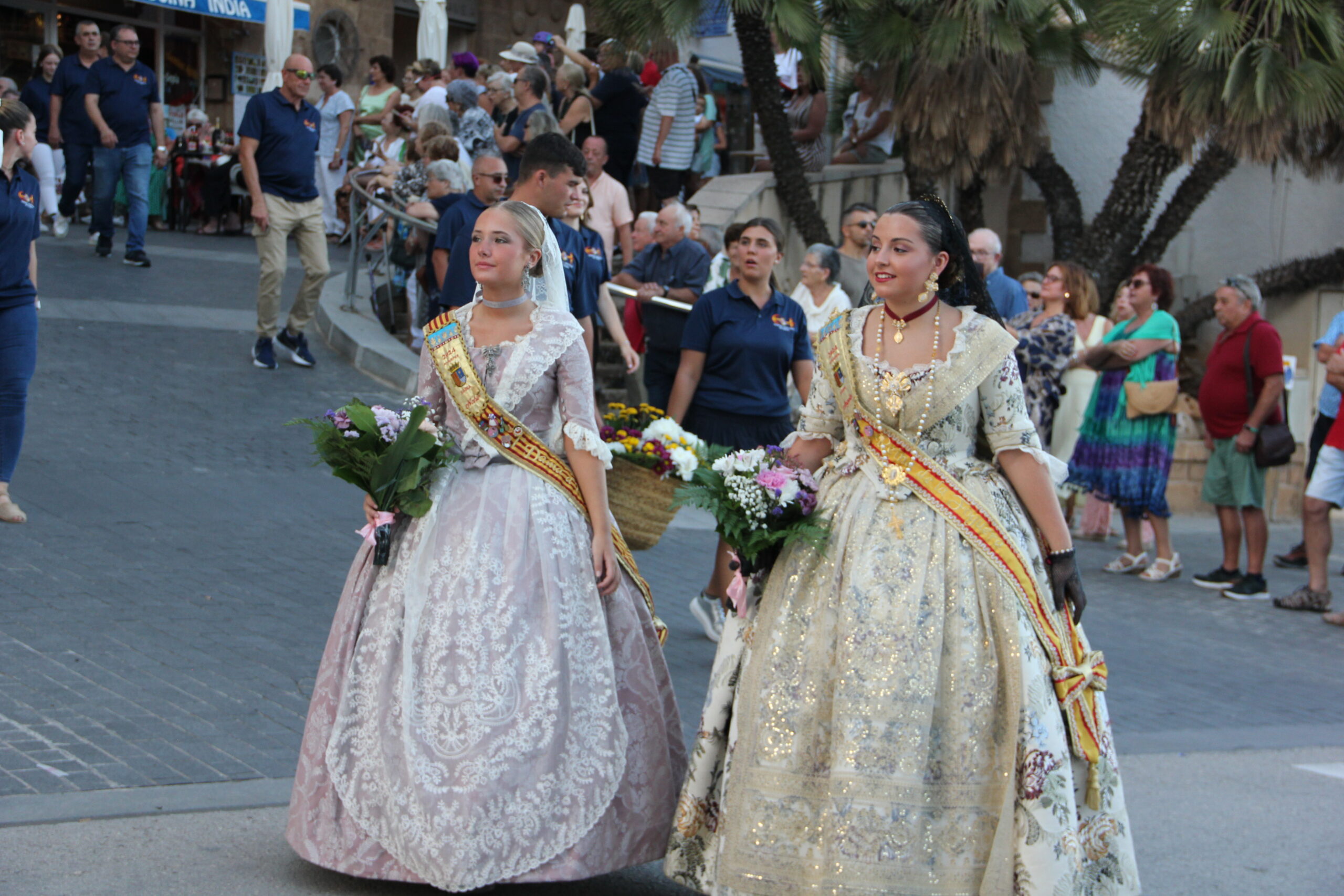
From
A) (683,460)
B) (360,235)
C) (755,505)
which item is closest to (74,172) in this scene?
(360,235)

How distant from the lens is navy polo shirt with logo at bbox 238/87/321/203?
1049 cm

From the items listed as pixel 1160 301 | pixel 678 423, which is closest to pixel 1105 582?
pixel 1160 301

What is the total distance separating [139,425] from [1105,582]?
6223 millimetres

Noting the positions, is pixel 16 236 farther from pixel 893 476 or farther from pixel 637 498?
pixel 893 476

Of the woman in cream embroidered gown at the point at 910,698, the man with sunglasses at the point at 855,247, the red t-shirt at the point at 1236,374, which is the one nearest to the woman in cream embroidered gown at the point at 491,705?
the woman in cream embroidered gown at the point at 910,698

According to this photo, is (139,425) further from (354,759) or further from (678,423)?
(354,759)

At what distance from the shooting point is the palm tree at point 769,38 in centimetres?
1198

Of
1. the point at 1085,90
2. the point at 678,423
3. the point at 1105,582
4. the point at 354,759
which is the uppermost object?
the point at 1085,90

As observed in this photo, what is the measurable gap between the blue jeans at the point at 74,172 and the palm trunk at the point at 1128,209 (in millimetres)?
9649

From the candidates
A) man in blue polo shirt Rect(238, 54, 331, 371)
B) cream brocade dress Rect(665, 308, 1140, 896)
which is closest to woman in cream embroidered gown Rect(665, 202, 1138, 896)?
cream brocade dress Rect(665, 308, 1140, 896)

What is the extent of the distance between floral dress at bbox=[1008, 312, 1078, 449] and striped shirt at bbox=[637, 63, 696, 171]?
497 centimetres

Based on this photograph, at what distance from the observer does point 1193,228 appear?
15164 mm

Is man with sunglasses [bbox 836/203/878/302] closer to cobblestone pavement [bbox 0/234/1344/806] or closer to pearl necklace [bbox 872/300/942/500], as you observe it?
cobblestone pavement [bbox 0/234/1344/806]

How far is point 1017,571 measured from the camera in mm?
3797
